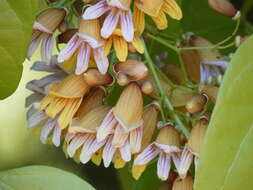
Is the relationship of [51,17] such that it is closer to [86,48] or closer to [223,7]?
[86,48]

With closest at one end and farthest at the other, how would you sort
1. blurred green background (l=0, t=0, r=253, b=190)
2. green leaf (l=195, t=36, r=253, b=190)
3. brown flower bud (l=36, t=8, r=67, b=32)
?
green leaf (l=195, t=36, r=253, b=190)
brown flower bud (l=36, t=8, r=67, b=32)
blurred green background (l=0, t=0, r=253, b=190)

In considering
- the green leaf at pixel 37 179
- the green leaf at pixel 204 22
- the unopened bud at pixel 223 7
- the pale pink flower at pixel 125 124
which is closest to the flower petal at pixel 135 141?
the pale pink flower at pixel 125 124

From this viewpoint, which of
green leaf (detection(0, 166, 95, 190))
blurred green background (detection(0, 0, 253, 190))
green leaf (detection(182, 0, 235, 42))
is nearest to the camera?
green leaf (detection(0, 166, 95, 190))

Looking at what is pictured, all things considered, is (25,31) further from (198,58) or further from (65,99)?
(198,58)

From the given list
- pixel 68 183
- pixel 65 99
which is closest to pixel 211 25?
pixel 65 99

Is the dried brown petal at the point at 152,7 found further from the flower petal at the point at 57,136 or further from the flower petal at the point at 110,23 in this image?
the flower petal at the point at 57,136

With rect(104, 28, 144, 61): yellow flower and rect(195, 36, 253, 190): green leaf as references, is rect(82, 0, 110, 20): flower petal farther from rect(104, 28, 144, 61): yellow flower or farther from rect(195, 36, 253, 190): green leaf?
rect(195, 36, 253, 190): green leaf

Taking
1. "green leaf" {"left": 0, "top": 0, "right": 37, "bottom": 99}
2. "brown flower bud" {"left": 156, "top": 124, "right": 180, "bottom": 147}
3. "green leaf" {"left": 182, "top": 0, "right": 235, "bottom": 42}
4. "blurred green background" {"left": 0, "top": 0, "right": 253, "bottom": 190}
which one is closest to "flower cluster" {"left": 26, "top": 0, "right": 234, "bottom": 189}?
"brown flower bud" {"left": 156, "top": 124, "right": 180, "bottom": 147}

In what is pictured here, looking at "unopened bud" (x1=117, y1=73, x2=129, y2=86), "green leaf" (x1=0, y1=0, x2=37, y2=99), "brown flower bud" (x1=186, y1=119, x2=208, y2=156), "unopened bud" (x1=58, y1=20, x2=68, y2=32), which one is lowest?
"brown flower bud" (x1=186, y1=119, x2=208, y2=156)
